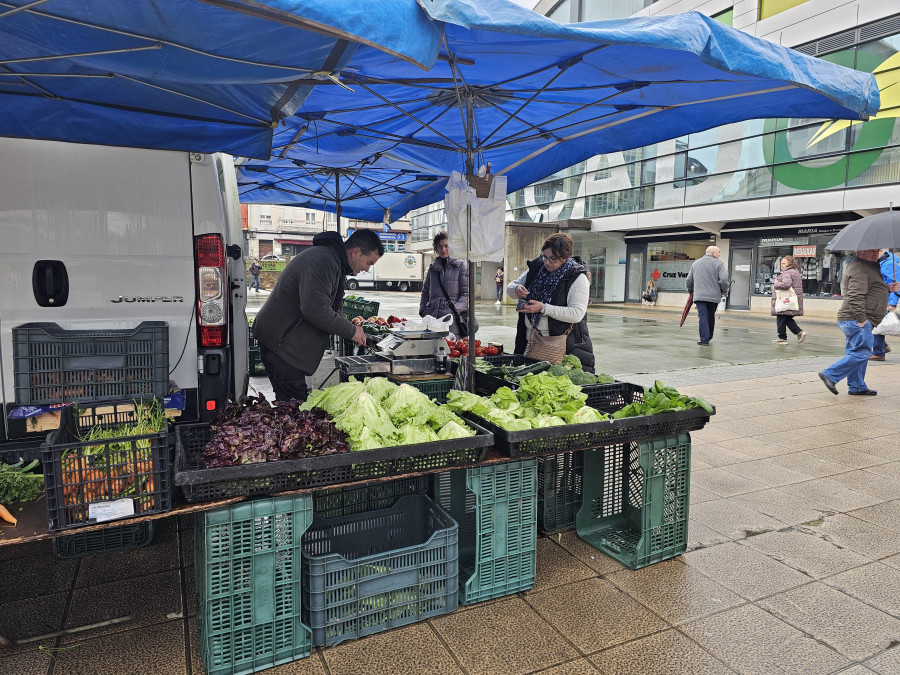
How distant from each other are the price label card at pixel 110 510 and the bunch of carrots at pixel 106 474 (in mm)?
21

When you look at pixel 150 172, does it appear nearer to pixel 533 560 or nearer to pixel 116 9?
pixel 116 9

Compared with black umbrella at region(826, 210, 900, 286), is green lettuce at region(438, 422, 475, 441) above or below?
below

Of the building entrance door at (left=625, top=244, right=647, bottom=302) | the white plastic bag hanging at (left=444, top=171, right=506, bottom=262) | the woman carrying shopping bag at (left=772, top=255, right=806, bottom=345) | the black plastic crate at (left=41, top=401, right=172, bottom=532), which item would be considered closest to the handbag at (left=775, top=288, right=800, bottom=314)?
the woman carrying shopping bag at (left=772, top=255, right=806, bottom=345)

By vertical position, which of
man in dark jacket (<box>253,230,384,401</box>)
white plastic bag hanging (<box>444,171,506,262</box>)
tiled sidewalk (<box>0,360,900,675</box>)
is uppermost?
white plastic bag hanging (<box>444,171,506,262</box>)

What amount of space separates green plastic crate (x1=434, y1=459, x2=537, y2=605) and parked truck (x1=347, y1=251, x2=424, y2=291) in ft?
128

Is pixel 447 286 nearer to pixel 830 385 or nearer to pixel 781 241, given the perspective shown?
pixel 830 385

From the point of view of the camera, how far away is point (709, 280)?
12.5 meters

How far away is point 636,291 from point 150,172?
2783 cm

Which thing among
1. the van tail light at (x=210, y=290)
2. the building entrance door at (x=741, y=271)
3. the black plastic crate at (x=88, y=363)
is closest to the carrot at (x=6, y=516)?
the black plastic crate at (x=88, y=363)

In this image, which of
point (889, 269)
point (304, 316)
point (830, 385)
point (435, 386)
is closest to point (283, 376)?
point (304, 316)

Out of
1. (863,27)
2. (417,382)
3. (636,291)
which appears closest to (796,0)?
(863,27)

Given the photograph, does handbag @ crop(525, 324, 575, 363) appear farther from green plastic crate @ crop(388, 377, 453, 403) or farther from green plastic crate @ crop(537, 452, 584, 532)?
green plastic crate @ crop(537, 452, 584, 532)

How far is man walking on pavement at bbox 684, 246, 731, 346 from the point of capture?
12.5m

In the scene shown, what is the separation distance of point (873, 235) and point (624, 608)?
606 cm
